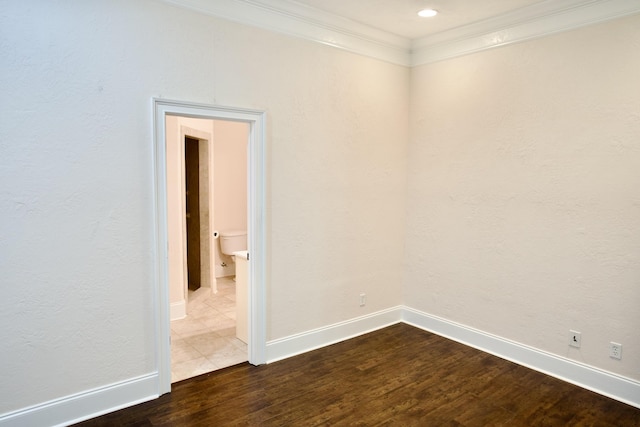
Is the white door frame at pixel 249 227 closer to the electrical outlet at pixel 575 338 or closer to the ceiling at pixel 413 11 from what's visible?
the ceiling at pixel 413 11

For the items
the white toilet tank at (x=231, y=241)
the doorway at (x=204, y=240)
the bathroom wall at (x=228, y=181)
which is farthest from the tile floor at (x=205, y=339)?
the bathroom wall at (x=228, y=181)

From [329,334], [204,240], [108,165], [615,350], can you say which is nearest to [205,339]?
[329,334]

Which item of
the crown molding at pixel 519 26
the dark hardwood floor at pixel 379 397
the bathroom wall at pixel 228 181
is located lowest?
the dark hardwood floor at pixel 379 397

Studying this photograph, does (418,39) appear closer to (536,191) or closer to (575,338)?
(536,191)

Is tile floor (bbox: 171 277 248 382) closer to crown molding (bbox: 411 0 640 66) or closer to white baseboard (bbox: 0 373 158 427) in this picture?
white baseboard (bbox: 0 373 158 427)

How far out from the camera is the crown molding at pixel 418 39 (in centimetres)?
300

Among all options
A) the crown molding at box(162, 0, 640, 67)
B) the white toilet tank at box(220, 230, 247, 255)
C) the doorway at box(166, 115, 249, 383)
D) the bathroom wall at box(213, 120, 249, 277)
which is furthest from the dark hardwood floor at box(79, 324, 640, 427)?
the bathroom wall at box(213, 120, 249, 277)

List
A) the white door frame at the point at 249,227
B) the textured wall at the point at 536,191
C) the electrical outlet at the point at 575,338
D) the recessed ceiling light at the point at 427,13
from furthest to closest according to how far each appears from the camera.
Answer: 1. the recessed ceiling light at the point at 427,13
2. the electrical outlet at the point at 575,338
3. the textured wall at the point at 536,191
4. the white door frame at the point at 249,227

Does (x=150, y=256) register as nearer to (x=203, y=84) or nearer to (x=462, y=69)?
(x=203, y=84)

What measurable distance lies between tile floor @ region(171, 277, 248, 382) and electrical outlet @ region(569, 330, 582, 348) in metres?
2.71

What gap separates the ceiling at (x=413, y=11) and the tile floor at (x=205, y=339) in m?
3.10

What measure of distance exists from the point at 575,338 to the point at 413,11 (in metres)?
2.99

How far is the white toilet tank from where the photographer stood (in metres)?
6.22

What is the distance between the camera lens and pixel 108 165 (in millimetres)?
2646
